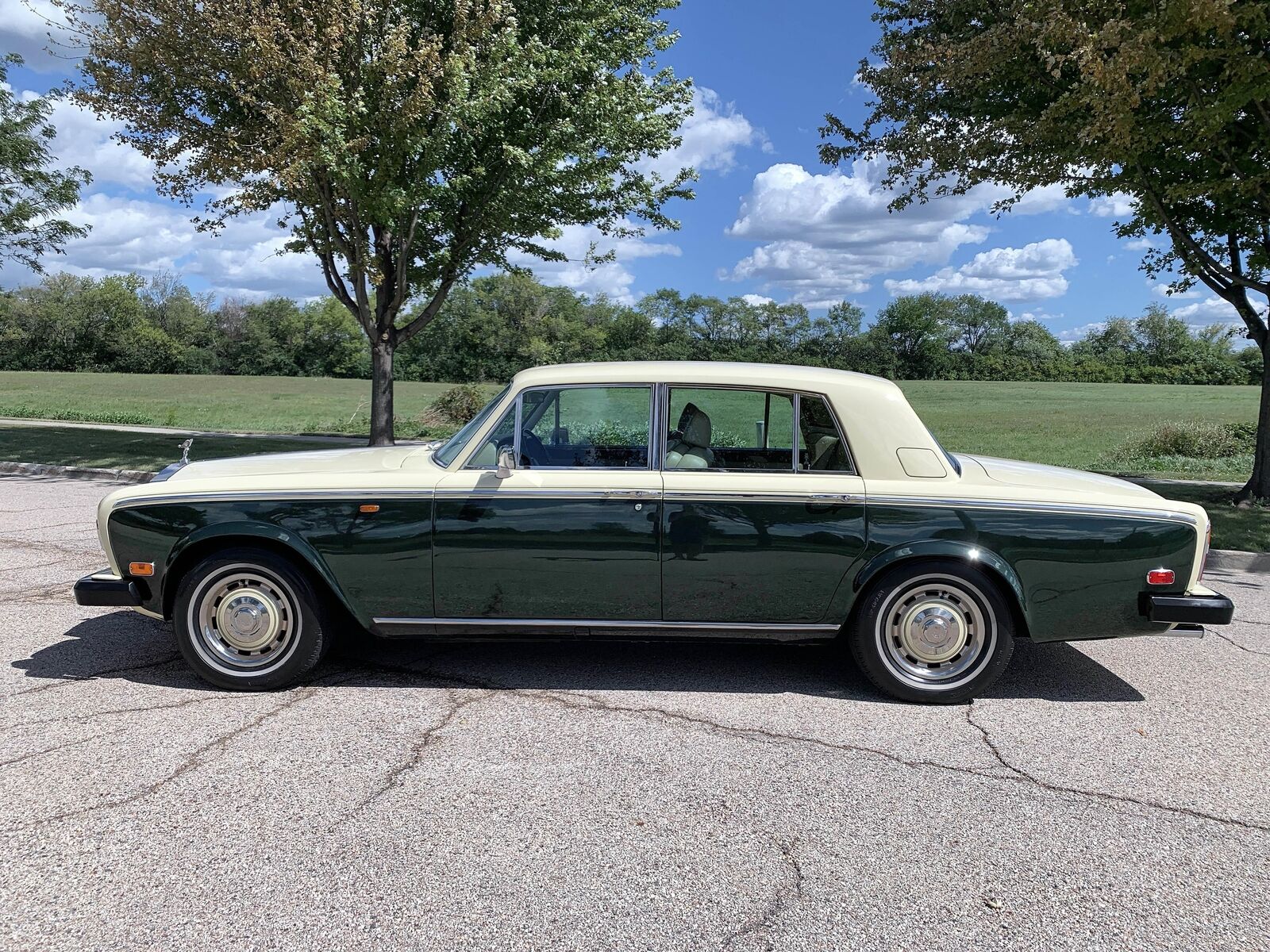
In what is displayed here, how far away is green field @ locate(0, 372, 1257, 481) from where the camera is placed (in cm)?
2258

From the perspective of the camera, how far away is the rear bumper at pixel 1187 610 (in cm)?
390

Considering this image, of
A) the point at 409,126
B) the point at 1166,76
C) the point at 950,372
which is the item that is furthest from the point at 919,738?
the point at 950,372

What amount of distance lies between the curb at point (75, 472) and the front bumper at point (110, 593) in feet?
30.3

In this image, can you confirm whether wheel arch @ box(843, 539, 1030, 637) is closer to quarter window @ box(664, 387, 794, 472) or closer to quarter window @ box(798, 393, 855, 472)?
quarter window @ box(798, 393, 855, 472)

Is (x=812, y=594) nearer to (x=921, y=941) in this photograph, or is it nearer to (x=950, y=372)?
(x=921, y=941)

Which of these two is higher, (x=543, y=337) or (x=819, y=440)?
(x=543, y=337)

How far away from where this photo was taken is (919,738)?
366 centimetres

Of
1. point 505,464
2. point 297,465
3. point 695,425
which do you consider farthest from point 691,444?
point 297,465

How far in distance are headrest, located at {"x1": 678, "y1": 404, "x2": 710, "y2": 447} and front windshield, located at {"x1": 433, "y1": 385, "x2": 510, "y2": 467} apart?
3.03 feet

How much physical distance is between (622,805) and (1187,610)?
289cm

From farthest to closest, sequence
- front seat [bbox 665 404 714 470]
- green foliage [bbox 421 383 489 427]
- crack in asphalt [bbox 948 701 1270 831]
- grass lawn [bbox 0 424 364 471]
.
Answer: green foliage [bbox 421 383 489 427]
grass lawn [bbox 0 424 364 471]
front seat [bbox 665 404 714 470]
crack in asphalt [bbox 948 701 1270 831]

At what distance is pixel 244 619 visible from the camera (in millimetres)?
4102

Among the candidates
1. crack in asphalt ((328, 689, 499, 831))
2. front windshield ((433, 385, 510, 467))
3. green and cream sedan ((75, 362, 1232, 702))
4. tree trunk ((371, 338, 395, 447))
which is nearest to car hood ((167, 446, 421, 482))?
green and cream sedan ((75, 362, 1232, 702))

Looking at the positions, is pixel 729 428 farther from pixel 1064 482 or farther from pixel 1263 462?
pixel 1263 462
